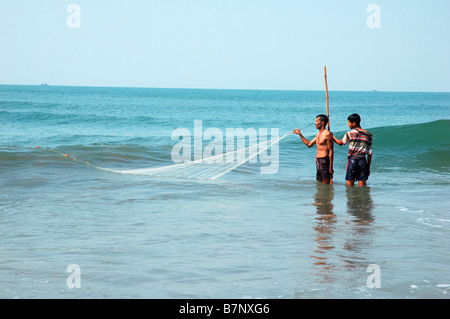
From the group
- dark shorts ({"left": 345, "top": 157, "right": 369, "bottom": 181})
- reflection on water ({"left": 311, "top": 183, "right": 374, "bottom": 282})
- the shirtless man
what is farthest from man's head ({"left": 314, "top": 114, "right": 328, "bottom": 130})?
reflection on water ({"left": 311, "top": 183, "right": 374, "bottom": 282})

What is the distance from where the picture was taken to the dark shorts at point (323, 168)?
297 inches

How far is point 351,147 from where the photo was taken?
7191 mm

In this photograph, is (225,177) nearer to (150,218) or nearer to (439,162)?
(150,218)

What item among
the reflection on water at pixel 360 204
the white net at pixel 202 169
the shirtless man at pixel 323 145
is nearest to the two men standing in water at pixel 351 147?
the shirtless man at pixel 323 145

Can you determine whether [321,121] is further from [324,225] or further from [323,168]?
[324,225]

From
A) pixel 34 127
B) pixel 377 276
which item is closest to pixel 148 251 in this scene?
pixel 377 276

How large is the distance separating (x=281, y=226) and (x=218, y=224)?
706 millimetres

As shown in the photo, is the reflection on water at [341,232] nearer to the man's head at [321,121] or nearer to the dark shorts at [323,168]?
the dark shorts at [323,168]

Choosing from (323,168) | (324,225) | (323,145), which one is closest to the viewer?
(324,225)

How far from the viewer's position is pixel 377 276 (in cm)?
379

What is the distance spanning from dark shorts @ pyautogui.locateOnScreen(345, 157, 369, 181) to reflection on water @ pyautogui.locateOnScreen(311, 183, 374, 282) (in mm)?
256

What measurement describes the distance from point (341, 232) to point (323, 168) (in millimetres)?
2618

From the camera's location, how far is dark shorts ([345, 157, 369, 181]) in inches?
286

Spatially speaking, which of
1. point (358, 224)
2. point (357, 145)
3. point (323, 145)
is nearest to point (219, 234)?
point (358, 224)
